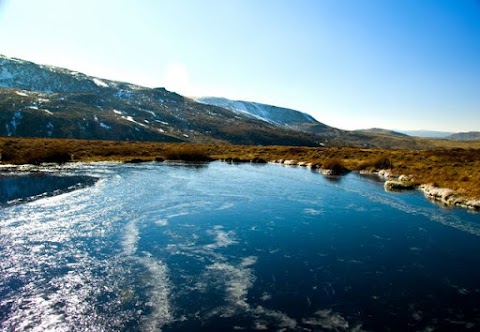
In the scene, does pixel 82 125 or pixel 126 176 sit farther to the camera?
pixel 82 125

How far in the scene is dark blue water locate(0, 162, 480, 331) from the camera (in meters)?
12.2

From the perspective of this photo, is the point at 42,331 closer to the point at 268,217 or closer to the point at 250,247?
the point at 250,247

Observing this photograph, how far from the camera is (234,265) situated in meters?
17.1

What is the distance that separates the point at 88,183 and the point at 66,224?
16.1 meters

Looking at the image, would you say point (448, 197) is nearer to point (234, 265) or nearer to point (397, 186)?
point (397, 186)

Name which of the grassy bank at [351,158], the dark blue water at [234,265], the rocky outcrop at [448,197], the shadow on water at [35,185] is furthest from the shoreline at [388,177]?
the shadow on water at [35,185]

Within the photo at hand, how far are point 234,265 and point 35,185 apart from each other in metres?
27.4

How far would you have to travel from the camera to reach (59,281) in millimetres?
14570

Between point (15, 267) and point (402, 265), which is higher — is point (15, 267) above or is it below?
below

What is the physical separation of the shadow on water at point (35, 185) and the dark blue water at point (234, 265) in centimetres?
225

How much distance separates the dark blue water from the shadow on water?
2250 mm

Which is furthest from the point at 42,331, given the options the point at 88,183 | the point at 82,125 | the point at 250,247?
the point at 82,125

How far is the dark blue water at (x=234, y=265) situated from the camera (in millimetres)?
12227

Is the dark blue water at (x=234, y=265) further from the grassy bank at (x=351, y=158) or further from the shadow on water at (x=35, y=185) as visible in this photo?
the grassy bank at (x=351, y=158)
